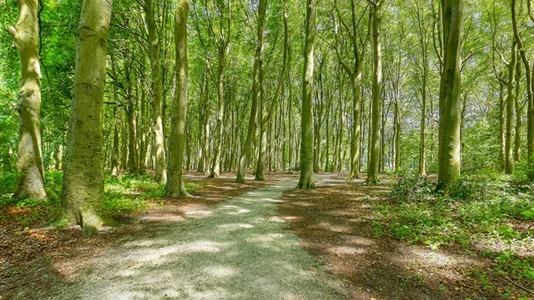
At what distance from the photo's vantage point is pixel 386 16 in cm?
2041

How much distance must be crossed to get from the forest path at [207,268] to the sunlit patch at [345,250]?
521 millimetres

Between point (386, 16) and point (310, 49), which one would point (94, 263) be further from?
point (386, 16)

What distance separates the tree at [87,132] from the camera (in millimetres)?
4961

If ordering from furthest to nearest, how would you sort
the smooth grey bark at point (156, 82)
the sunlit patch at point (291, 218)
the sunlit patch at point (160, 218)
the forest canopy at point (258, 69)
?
the smooth grey bark at point (156, 82) → the forest canopy at point (258, 69) → the sunlit patch at point (291, 218) → the sunlit patch at point (160, 218)

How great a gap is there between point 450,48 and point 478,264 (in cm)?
731

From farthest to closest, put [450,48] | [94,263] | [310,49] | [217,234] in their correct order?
[310,49]
[450,48]
[217,234]
[94,263]

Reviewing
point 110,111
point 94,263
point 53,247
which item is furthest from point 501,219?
point 110,111

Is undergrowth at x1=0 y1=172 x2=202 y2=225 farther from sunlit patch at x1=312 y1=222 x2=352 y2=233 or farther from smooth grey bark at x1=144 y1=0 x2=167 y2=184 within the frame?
sunlit patch at x1=312 y1=222 x2=352 y2=233

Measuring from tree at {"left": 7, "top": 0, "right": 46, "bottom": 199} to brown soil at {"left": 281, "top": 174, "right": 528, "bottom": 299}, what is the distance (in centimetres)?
739

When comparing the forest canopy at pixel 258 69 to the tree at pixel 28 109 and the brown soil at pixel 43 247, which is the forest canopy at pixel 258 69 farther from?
the brown soil at pixel 43 247

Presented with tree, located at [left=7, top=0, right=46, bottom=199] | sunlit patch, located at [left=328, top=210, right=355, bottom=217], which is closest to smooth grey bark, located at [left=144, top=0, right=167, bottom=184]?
tree, located at [left=7, top=0, right=46, bottom=199]

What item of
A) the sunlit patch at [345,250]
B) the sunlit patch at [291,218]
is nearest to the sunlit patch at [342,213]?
the sunlit patch at [291,218]

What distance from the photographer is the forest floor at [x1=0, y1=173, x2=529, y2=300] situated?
3168 mm

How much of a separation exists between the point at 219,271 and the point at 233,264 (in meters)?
0.30
